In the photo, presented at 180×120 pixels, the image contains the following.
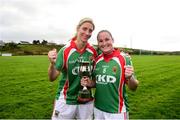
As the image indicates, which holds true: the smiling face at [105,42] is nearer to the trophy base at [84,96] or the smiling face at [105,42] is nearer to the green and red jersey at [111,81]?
the green and red jersey at [111,81]

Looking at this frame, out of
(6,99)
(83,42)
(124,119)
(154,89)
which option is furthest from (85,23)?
(154,89)

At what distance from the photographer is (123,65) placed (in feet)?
14.6

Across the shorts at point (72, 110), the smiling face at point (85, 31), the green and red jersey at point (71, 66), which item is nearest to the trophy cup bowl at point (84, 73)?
the green and red jersey at point (71, 66)

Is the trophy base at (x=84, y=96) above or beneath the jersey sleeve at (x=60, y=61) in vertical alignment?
beneath

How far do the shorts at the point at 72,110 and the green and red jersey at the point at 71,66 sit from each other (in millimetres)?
79

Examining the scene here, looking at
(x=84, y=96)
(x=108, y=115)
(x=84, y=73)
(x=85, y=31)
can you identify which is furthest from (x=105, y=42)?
(x=108, y=115)

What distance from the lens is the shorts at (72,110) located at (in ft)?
15.3

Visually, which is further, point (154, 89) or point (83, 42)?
point (154, 89)

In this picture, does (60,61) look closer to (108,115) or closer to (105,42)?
(105,42)

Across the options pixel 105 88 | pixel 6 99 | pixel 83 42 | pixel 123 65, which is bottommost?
pixel 6 99

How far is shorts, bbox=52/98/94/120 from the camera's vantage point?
468 centimetres

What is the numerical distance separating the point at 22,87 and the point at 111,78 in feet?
35.3

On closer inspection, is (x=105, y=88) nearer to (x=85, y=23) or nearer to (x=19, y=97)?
(x=85, y=23)

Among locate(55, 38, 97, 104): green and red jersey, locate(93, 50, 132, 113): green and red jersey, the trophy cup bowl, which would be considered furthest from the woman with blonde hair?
locate(93, 50, 132, 113): green and red jersey
